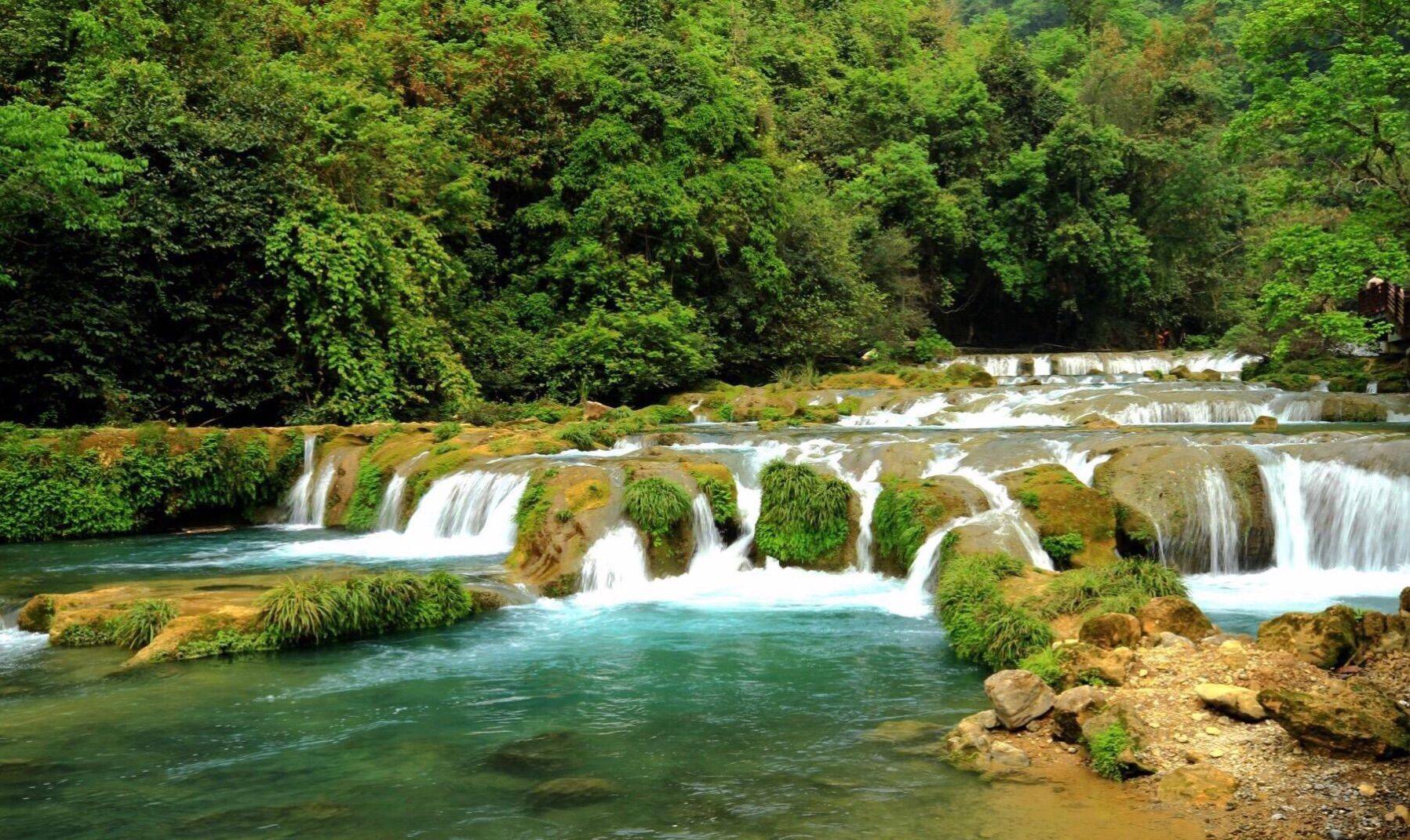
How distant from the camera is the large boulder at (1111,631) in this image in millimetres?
8680

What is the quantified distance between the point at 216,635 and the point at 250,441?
9.25m

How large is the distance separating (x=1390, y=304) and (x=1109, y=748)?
24110 mm

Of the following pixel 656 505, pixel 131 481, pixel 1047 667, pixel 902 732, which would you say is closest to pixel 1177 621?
pixel 1047 667

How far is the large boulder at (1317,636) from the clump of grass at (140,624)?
9.92 meters

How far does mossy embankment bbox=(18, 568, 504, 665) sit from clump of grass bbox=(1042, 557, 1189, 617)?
6.22 meters

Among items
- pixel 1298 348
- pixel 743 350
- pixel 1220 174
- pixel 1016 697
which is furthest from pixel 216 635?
pixel 1220 174

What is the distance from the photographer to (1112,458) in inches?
578

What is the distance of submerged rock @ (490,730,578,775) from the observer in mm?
7461

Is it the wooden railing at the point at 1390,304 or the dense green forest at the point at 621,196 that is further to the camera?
the wooden railing at the point at 1390,304

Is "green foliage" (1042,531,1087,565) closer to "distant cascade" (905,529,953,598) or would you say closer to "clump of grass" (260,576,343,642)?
"distant cascade" (905,529,953,598)

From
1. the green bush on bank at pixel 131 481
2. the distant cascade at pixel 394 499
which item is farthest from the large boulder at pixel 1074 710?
the green bush on bank at pixel 131 481

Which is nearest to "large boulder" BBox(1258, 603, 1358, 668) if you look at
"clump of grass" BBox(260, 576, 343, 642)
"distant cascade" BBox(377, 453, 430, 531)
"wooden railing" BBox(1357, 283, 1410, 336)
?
"clump of grass" BBox(260, 576, 343, 642)

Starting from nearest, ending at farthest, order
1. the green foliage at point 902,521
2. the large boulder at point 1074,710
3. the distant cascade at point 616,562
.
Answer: the large boulder at point 1074,710 < the green foliage at point 902,521 < the distant cascade at point 616,562

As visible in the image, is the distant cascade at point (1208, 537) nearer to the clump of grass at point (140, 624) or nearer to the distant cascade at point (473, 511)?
the distant cascade at point (473, 511)
